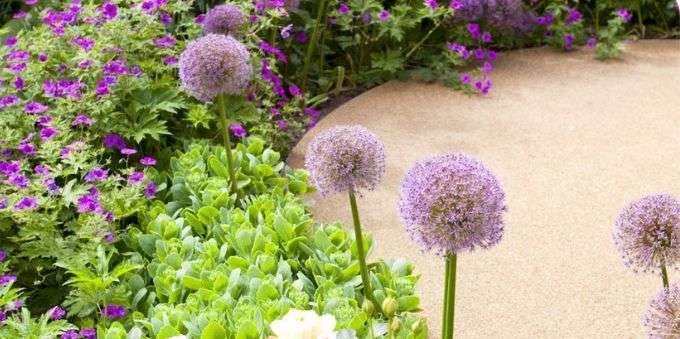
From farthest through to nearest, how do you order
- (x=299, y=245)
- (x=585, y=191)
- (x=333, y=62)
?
(x=333, y=62), (x=585, y=191), (x=299, y=245)

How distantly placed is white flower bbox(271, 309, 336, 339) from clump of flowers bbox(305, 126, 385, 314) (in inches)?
31.5

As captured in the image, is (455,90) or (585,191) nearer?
(585,191)

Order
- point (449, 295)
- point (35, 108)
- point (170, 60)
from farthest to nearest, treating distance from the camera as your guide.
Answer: point (170, 60) < point (35, 108) < point (449, 295)

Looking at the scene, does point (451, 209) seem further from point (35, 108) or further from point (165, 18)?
point (165, 18)

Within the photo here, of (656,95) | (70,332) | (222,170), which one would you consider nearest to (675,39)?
(656,95)

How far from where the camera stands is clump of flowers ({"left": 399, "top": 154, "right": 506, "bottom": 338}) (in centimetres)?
164

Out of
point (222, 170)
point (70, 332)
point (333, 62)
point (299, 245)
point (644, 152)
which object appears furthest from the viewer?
point (333, 62)

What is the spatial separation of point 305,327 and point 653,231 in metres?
0.71

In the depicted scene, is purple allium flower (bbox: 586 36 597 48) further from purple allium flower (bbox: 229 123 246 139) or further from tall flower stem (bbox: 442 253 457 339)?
tall flower stem (bbox: 442 253 457 339)

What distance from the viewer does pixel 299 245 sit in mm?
2549

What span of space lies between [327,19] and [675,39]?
76.1 inches

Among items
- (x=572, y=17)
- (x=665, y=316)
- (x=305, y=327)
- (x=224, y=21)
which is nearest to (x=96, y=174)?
(x=224, y=21)

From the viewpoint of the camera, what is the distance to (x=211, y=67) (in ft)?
8.37

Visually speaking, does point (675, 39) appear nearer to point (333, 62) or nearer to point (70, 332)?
point (333, 62)
